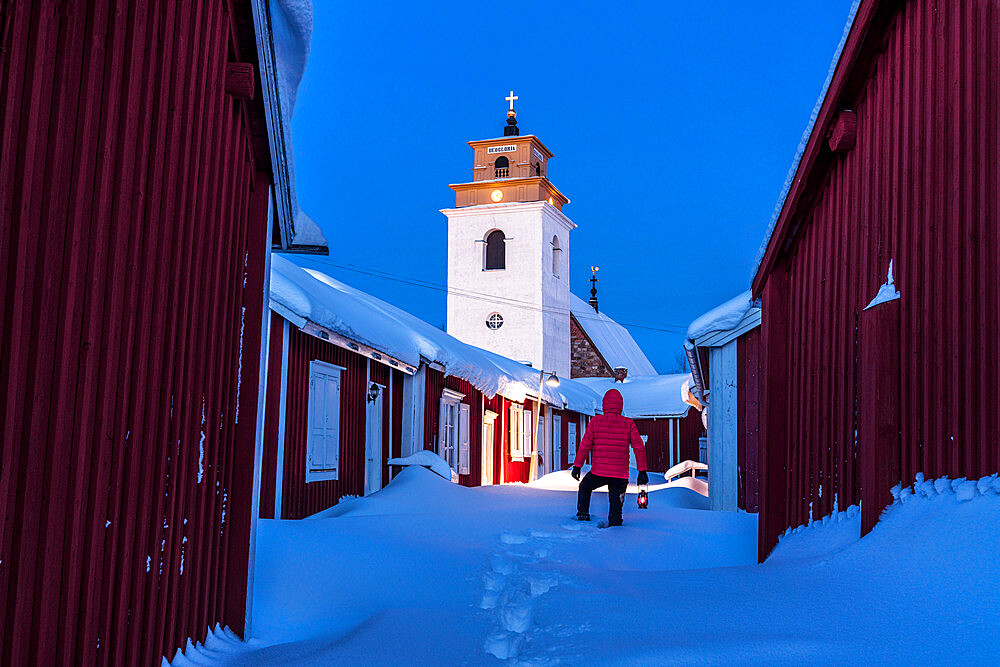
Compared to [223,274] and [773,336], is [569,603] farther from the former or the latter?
[773,336]

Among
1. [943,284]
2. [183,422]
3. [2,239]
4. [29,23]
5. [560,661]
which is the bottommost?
[560,661]

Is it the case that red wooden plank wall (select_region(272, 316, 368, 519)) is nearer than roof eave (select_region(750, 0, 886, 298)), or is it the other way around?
roof eave (select_region(750, 0, 886, 298))

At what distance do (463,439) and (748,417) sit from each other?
779 centimetres

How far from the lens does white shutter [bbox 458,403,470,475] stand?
58.1 feet

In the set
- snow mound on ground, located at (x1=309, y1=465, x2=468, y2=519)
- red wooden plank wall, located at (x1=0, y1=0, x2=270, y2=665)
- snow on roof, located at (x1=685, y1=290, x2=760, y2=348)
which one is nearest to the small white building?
snow on roof, located at (x1=685, y1=290, x2=760, y2=348)

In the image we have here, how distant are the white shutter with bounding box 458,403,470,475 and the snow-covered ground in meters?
9.85

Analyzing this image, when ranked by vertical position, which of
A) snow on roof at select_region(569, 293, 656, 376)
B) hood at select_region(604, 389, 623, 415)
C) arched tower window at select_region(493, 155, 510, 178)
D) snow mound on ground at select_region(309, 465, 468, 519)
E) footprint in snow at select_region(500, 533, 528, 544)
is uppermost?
arched tower window at select_region(493, 155, 510, 178)

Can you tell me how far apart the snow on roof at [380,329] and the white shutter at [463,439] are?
0.54m

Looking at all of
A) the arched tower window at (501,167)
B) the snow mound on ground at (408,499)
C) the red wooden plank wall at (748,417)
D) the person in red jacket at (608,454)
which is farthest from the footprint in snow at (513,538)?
the arched tower window at (501,167)

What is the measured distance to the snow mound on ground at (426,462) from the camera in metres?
13.6

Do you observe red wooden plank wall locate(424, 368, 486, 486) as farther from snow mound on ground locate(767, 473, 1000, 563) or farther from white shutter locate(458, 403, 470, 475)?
snow mound on ground locate(767, 473, 1000, 563)

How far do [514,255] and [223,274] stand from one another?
3298cm

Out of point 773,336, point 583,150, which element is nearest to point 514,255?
point 773,336

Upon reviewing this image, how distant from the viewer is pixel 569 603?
4.69m
